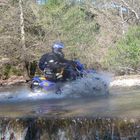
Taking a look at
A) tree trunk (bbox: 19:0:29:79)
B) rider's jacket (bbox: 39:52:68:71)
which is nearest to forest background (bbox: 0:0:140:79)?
tree trunk (bbox: 19:0:29:79)

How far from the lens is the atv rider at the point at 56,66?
12.7m

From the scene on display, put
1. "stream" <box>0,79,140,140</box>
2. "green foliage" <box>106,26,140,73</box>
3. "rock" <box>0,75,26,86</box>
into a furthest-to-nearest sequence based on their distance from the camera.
→ "rock" <box>0,75,26,86</box> < "green foliage" <box>106,26,140,73</box> < "stream" <box>0,79,140,140</box>

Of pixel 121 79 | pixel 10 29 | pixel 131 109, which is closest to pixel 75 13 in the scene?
pixel 10 29

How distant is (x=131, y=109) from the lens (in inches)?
366

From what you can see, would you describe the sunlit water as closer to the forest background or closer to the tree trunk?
the forest background

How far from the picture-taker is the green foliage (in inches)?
837

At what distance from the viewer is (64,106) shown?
10633 mm

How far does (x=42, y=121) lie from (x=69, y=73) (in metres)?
4.75

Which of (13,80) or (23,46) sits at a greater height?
(23,46)

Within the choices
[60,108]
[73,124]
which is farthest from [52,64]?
[73,124]

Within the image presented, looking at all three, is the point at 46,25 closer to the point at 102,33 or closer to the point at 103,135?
the point at 102,33

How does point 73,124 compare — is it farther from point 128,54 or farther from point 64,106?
point 128,54

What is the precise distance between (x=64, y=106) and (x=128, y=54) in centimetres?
1172

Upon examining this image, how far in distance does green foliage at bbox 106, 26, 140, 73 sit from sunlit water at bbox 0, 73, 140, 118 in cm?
826
